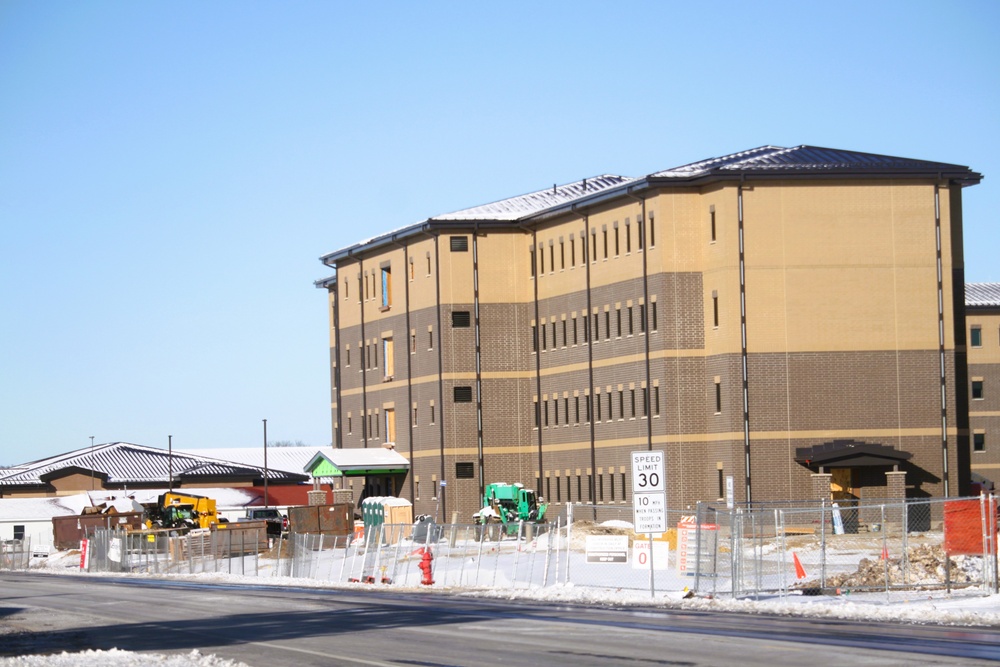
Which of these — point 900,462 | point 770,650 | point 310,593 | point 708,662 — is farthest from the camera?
point 900,462

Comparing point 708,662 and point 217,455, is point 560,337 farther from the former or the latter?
point 217,455

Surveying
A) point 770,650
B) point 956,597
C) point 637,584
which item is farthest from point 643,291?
point 770,650

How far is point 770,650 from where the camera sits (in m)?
21.3

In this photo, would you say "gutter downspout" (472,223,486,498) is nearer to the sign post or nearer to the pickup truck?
the pickup truck

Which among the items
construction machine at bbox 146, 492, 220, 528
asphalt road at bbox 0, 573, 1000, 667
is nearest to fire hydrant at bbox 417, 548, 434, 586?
asphalt road at bbox 0, 573, 1000, 667

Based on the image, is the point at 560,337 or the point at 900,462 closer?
the point at 900,462

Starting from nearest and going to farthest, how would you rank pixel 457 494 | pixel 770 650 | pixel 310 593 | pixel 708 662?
pixel 708 662 < pixel 770 650 < pixel 310 593 < pixel 457 494

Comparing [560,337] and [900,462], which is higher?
[560,337]

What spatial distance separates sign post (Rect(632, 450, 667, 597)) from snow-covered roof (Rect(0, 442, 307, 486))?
95.6m

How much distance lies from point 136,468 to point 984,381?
65745mm

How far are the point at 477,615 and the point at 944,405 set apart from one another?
142 ft

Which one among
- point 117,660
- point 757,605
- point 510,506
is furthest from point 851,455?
point 117,660

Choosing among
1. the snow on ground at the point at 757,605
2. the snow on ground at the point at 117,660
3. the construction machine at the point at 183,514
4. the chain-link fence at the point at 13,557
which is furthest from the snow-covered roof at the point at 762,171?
the snow on ground at the point at 117,660

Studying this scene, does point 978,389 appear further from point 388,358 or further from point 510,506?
point 510,506
